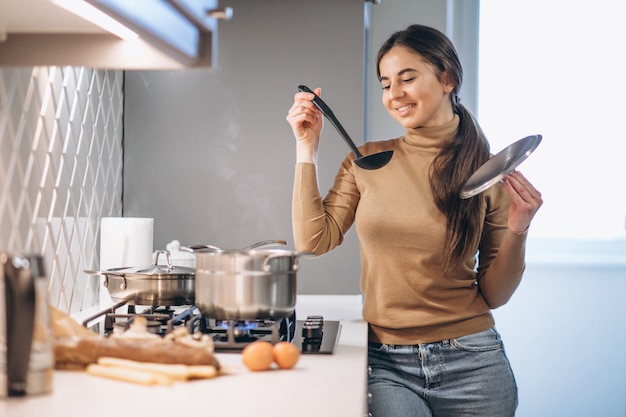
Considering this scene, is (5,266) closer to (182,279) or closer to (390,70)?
(182,279)

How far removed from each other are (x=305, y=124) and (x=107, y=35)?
2.22 feet

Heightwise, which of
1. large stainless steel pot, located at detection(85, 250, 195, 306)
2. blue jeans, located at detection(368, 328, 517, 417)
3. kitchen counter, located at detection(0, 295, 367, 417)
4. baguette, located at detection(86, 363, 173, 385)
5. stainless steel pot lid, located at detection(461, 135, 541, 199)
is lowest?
blue jeans, located at detection(368, 328, 517, 417)

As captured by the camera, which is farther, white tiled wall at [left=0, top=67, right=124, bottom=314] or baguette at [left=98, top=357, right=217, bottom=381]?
white tiled wall at [left=0, top=67, right=124, bottom=314]

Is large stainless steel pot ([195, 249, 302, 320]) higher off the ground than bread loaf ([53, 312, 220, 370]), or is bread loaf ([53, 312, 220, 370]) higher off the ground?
large stainless steel pot ([195, 249, 302, 320])

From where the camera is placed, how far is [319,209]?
1862 millimetres

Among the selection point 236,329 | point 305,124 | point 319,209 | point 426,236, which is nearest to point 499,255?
point 426,236

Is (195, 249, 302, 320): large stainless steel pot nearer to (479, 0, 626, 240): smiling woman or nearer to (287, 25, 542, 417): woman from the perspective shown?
(287, 25, 542, 417): woman

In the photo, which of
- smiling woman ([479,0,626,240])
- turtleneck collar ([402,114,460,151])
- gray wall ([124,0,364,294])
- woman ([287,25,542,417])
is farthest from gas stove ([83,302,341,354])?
smiling woman ([479,0,626,240])

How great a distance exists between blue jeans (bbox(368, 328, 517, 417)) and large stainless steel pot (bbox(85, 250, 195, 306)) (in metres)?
0.46

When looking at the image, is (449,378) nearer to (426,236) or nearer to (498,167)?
(426,236)

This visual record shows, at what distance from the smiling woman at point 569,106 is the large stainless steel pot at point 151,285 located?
6.89ft

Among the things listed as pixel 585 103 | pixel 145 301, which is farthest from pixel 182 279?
pixel 585 103

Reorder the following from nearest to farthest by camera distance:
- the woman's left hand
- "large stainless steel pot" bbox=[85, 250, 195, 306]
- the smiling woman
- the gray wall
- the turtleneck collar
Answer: "large stainless steel pot" bbox=[85, 250, 195, 306]
the woman's left hand
the turtleneck collar
the gray wall
the smiling woman

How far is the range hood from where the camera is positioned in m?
1.02
